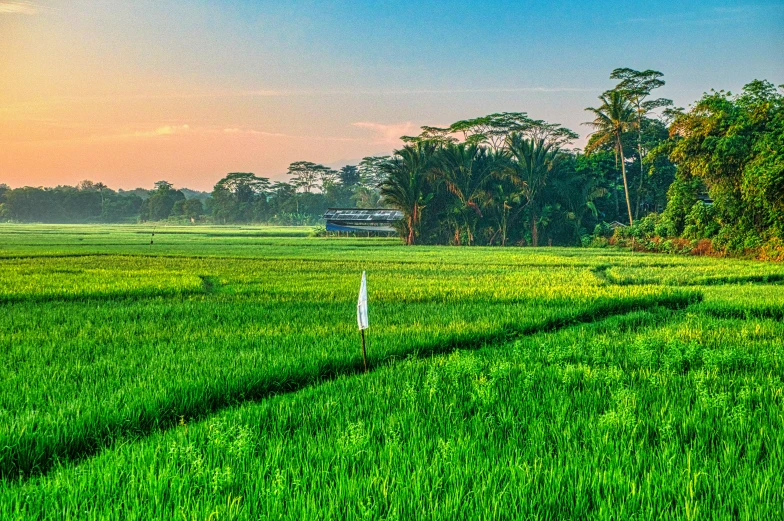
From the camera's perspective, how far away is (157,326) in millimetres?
7777

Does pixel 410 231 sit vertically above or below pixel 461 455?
above

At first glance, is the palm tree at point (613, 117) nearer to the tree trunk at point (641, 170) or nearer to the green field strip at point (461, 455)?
the tree trunk at point (641, 170)

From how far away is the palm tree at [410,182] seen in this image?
4022 cm

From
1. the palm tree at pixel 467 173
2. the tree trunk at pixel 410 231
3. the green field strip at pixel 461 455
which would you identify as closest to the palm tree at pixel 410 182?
the tree trunk at pixel 410 231

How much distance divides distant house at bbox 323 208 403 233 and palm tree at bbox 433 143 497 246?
15023 millimetres

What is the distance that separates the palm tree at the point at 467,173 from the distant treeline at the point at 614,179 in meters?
0.09

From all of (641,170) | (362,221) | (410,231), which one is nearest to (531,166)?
(641,170)

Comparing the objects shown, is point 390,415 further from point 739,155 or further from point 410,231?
point 410,231

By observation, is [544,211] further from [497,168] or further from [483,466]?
[483,466]

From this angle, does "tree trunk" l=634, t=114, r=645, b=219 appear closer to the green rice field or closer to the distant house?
the distant house

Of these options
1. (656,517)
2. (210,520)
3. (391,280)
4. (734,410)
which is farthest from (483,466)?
(391,280)

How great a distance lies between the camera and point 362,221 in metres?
55.8

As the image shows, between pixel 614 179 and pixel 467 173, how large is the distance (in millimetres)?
10743

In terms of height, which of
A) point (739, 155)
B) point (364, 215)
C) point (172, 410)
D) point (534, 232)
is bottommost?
point (172, 410)
